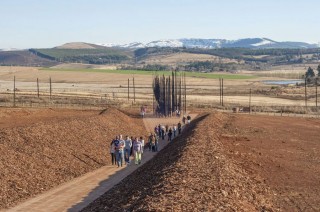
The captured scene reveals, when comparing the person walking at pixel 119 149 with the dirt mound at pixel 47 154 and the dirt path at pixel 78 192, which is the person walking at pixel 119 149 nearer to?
the dirt path at pixel 78 192

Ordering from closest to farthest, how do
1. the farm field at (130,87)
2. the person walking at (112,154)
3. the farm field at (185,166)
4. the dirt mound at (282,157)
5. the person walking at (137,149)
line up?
1. the farm field at (185,166)
2. the dirt mound at (282,157)
3. the person walking at (137,149)
4. the person walking at (112,154)
5. the farm field at (130,87)

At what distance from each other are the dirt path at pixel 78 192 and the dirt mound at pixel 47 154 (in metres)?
0.68

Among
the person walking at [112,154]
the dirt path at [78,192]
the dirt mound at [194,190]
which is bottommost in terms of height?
the dirt path at [78,192]

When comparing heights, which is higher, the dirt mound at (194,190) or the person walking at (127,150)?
the dirt mound at (194,190)

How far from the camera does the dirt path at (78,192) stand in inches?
829

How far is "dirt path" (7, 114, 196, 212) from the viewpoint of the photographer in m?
21.0

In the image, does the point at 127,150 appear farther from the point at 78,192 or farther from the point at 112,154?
the point at 78,192

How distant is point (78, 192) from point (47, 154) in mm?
6449

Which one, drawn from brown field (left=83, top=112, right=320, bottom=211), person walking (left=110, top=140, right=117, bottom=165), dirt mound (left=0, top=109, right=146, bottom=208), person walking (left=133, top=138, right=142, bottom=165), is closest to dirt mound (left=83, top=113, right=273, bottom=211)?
brown field (left=83, top=112, right=320, bottom=211)

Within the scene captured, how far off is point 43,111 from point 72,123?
15.8m

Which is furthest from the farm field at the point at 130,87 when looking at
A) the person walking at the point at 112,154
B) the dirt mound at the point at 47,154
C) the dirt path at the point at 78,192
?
the dirt path at the point at 78,192

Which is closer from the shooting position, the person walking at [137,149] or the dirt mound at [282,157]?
the dirt mound at [282,157]

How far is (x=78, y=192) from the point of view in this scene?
2358 cm

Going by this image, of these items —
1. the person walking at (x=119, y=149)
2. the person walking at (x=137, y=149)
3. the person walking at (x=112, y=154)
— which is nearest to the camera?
the person walking at (x=119, y=149)
